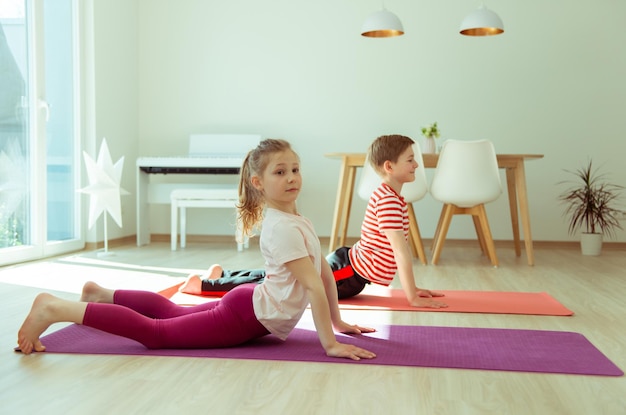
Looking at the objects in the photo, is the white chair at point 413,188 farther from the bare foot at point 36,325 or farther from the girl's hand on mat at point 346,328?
the bare foot at point 36,325

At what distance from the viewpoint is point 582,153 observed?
220 inches

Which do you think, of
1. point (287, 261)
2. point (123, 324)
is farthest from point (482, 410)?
point (123, 324)

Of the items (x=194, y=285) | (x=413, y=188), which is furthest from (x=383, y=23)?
(x=194, y=285)

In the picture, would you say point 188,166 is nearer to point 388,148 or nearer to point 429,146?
point 429,146

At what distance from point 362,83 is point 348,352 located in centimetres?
415

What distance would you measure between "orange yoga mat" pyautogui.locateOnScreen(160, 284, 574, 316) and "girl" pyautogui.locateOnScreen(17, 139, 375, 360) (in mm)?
819

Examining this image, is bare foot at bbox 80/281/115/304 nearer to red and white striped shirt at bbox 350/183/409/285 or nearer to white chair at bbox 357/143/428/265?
red and white striped shirt at bbox 350/183/409/285

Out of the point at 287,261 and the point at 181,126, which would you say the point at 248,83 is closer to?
the point at 181,126

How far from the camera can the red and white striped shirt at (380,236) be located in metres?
2.77

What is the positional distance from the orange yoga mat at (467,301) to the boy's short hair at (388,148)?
21.9 inches

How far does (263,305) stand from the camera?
6.47 feet

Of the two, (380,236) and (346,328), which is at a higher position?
(380,236)

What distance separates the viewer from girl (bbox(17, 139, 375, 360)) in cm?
190

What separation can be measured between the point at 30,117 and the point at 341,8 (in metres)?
2.67
